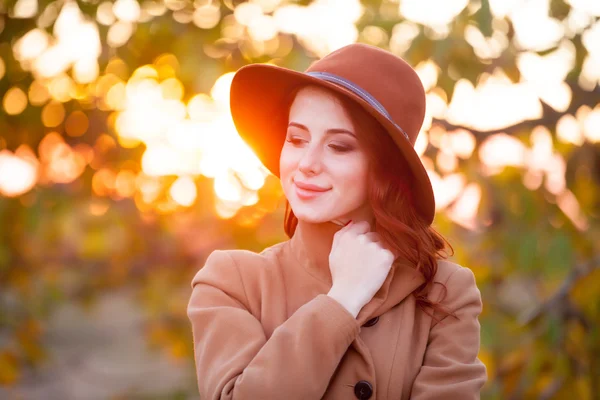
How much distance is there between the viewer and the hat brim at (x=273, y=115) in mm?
1896

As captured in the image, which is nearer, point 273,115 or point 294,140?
point 294,140

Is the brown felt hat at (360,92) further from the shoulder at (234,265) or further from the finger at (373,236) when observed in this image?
the shoulder at (234,265)

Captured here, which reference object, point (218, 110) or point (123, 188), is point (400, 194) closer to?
point (218, 110)

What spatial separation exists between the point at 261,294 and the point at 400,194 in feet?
1.51

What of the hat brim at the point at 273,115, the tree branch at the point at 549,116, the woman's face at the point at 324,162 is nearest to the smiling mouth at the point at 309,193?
the woman's face at the point at 324,162

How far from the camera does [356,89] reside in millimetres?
1896

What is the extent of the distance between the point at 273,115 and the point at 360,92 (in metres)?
0.38

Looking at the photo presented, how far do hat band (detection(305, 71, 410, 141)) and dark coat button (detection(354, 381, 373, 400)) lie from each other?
2.05ft

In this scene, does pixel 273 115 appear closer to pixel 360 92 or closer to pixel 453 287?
pixel 360 92

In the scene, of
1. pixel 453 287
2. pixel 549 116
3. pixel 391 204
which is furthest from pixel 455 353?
pixel 549 116

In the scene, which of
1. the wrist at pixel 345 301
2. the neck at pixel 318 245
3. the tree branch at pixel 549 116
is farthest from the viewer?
the tree branch at pixel 549 116

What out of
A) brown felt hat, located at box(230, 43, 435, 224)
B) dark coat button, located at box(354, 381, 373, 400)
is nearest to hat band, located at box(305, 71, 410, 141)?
brown felt hat, located at box(230, 43, 435, 224)

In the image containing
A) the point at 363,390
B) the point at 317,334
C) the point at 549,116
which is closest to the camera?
the point at 317,334

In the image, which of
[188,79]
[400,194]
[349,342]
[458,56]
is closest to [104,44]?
[188,79]
